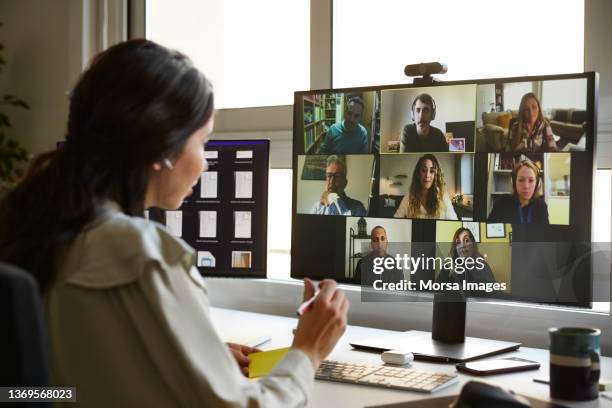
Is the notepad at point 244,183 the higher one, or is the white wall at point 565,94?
the white wall at point 565,94

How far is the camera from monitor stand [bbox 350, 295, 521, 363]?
1.55m

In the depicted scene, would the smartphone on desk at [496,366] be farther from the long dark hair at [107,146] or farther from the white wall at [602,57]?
the long dark hair at [107,146]

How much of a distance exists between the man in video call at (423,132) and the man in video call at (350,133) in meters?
0.09

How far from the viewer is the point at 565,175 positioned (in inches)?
52.6

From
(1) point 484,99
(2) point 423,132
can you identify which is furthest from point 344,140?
(1) point 484,99

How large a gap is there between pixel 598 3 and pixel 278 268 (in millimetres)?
1173

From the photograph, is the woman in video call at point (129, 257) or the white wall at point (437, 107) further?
the white wall at point (437, 107)

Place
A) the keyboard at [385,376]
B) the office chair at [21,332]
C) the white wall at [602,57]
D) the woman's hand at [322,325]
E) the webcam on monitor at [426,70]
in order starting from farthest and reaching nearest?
the white wall at [602,57] < the webcam on monitor at [426,70] < the keyboard at [385,376] < the woman's hand at [322,325] < the office chair at [21,332]

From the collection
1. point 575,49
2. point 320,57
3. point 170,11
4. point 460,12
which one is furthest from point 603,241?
point 170,11

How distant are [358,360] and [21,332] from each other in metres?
0.90

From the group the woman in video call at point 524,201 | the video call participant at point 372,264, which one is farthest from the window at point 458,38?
the video call participant at point 372,264

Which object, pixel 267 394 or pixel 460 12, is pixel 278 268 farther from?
pixel 267 394

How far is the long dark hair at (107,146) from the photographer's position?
3.29ft

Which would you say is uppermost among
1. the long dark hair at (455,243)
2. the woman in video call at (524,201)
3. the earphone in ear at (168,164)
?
the earphone in ear at (168,164)
